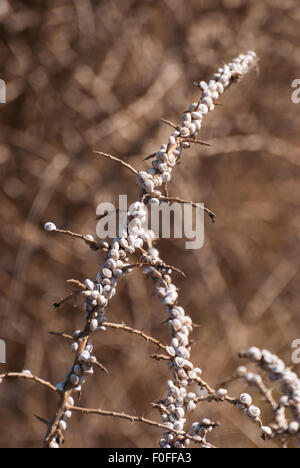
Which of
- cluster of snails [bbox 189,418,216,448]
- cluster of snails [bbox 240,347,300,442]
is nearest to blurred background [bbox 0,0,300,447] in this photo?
cluster of snails [bbox 240,347,300,442]

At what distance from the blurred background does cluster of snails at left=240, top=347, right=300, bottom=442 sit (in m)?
0.77

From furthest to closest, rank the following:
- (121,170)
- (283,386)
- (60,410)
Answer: (121,170) → (283,386) → (60,410)

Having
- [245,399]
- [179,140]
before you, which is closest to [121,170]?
[179,140]

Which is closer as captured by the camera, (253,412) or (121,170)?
(253,412)

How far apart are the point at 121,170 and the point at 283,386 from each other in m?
1.14

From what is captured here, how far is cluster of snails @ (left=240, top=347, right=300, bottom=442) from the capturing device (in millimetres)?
610

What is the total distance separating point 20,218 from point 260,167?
1028 millimetres

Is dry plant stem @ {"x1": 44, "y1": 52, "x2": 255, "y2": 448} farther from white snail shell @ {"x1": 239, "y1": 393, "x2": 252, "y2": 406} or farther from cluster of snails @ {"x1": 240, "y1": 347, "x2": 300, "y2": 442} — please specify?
cluster of snails @ {"x1": 240, "y1": 347, "x2": 300, "y2": 442}

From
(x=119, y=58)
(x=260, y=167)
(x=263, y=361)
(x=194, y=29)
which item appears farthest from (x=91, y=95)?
(x=263, y=361)

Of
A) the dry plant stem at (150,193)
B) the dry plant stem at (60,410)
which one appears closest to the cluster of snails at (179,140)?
the dry plant stem at (150,193)

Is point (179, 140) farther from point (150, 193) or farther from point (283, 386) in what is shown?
point (283, 386)

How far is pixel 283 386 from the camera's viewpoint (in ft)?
2.04

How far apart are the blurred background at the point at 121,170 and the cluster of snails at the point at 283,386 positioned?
0.77 m

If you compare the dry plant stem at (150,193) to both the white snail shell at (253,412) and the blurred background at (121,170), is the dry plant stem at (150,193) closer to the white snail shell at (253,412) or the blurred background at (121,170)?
the white snail shell at (253,412)
